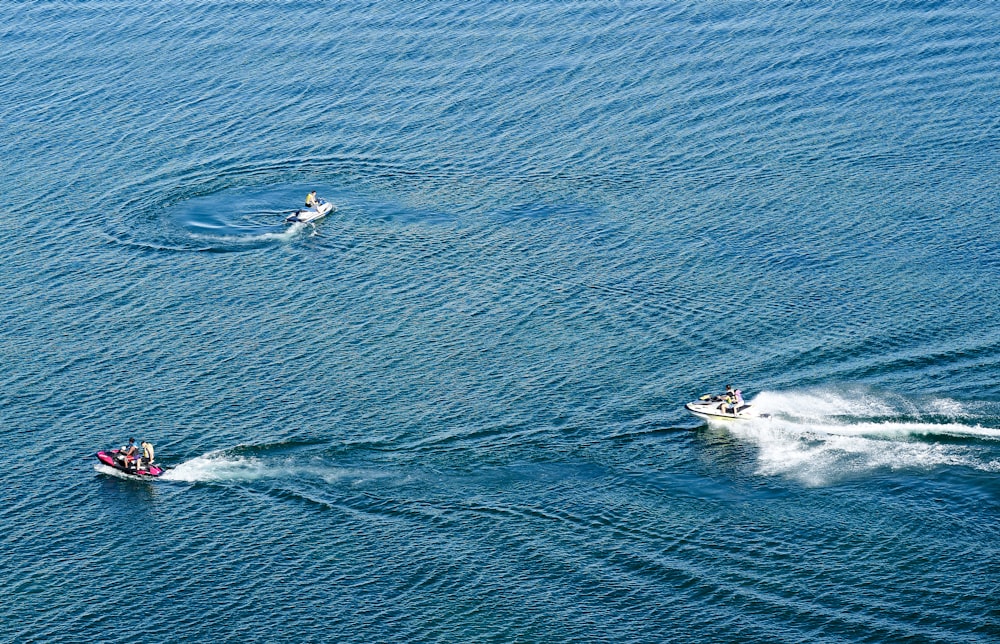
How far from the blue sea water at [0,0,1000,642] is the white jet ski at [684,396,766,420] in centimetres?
125

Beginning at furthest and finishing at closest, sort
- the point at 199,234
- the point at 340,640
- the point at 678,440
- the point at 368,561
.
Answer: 1. the point at 199,234
2. the point at 678,440
3. the point at 368,561
4. the point at 340,640

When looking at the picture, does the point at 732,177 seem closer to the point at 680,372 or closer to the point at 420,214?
the point at 420,214

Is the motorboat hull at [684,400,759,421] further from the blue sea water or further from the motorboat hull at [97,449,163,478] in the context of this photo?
the motorboat hull at [97,449,163,478]

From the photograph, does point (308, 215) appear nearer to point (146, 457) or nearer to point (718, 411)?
point (146, 457)

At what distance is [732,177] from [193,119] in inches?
2734

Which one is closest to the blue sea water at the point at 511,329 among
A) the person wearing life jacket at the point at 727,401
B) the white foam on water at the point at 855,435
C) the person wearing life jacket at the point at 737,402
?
the white foam on water at the point at 855,435

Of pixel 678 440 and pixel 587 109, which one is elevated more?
pixel 587 109

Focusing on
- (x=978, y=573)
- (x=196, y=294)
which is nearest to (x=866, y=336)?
(x=978, y=573)

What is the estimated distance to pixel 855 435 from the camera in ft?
339

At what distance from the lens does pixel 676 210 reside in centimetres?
14825

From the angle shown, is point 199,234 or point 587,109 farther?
point 587,109

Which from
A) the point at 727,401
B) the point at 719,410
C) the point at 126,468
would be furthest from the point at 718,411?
the point at 126,468

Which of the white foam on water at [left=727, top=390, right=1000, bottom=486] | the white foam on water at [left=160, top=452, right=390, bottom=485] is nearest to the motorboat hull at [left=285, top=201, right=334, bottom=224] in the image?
the white foam on water at [left=160, top=452, right=390, bottom=485]

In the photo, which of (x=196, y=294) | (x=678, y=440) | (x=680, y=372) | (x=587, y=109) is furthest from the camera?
(x=587, y=109)
